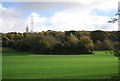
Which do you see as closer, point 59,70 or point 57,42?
point 59,70

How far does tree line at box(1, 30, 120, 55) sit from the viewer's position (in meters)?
45.0

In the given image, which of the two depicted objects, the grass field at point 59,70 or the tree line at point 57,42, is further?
the tree line at point 57,42

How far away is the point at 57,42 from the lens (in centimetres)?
4581

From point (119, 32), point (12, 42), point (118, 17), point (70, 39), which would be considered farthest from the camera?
point (12, 42)

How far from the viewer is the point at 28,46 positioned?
47.4m

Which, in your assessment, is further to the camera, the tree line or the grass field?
the tree line

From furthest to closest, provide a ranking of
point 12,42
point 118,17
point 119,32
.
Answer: point 12,42
point 119,32
point 118,17

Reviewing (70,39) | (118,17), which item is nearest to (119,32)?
(118,17)

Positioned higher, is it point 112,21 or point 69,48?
point 112,21

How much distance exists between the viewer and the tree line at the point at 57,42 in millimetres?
45031

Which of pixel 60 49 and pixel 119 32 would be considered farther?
pixel 60 49

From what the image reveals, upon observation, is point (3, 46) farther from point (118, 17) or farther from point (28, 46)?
point (118, 17)

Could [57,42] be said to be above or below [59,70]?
above

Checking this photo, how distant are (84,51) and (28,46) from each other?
11.6 m
